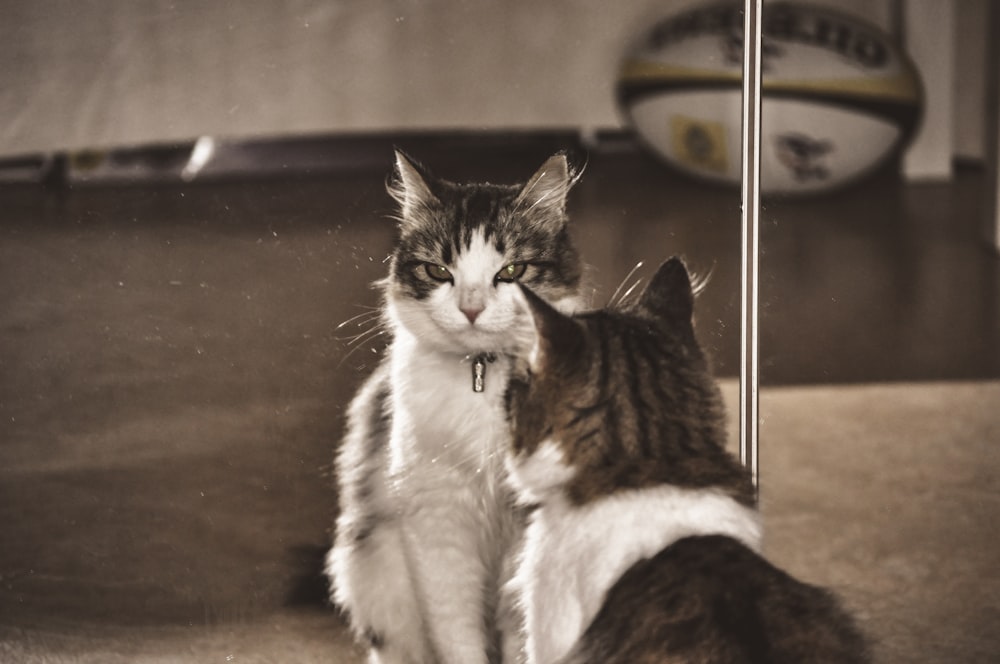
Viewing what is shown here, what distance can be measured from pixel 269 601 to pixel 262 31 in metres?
0.65

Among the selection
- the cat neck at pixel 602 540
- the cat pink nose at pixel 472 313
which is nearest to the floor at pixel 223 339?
the cat pink nose at pixel 472 313

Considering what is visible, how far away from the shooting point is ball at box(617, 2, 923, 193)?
125 centimetres

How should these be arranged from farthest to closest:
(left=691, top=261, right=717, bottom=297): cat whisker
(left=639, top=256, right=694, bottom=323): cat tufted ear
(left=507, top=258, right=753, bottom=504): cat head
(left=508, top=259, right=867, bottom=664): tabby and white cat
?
(left=691, top=261, right=717, bottom=297): cat whisker, (left=639, top=256, right=694, bottom=323): cat tufted ear, (left=507, top=258, right=753, bottom=504): cat head, (left=508, top=259, right=867, bottom=664): tabby and white cat

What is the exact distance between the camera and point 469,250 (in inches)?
46.7

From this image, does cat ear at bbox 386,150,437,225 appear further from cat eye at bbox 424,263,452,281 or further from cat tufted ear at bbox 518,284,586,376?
cat tufted ear at bbox 518,284,586,376

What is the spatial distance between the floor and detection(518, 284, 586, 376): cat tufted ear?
0.17 meters

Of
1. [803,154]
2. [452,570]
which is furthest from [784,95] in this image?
[452,570]

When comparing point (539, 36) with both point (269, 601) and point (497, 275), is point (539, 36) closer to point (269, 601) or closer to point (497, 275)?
point (497, 275)

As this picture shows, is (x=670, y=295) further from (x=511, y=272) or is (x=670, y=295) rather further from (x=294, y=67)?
(x=294, y=67)

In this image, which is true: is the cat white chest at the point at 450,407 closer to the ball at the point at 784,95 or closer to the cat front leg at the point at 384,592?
the cat front leg at the point at 384,592

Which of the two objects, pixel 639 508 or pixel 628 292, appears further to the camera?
pixel 628 292

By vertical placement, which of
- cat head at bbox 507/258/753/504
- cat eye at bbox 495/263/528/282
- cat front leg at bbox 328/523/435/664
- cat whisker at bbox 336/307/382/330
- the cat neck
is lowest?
cat front leg at bbox 328/523/435/664

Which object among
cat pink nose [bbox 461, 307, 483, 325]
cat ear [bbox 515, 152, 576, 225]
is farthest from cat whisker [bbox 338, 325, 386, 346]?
cat ear [bbox 515, 152, 576, 225]

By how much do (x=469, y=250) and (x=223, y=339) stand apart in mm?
292
